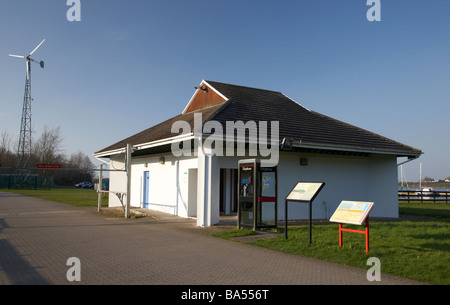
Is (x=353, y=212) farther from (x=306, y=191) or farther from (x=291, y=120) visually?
(x=291, y=120)

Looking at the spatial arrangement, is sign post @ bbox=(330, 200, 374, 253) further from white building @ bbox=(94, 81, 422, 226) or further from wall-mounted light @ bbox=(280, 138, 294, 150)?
wall-mounted light @ bbox=(280, 138, 294, 150)

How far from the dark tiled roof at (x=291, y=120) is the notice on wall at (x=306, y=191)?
5137mm

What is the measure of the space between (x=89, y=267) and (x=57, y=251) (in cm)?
212

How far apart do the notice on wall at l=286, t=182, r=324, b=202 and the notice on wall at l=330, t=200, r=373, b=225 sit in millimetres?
831

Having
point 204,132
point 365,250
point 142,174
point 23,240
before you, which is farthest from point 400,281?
point 142,174

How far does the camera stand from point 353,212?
8.75 meters

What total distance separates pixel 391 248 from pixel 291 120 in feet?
31.8

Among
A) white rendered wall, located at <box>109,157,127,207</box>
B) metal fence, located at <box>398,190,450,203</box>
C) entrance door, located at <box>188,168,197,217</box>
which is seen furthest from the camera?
metal fence, located at <box>398,190,450,203</box>

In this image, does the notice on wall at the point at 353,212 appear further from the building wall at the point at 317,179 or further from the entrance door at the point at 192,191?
the entrance door at the point at 192,191

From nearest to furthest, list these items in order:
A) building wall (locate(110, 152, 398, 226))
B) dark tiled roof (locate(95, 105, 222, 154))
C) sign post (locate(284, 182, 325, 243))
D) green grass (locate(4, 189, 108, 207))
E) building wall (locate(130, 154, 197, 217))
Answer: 1. sign post (locate(284, 182, 325, 243))
2. dark tiled roof (locate(95, 105, 222, 154))
3. building wall (locate(110, 152, 398, 226))
4. building wall (locate(130, 154, 197, 217))
5. green grass (locate(4, 189, 108, 207))

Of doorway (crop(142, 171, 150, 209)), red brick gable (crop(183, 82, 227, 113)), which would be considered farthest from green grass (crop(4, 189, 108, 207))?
red brick gable (crop(183, 82, 227, 113))

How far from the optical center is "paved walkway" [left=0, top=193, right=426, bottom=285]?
648cm

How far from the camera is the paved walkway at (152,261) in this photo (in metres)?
6.48
